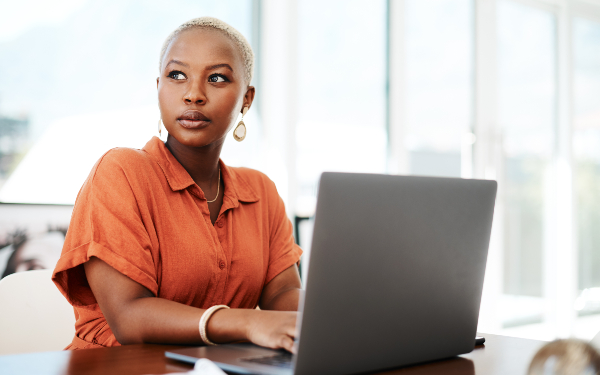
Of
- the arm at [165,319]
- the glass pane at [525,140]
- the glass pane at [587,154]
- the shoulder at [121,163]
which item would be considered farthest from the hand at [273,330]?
the glass pane at [587,154]

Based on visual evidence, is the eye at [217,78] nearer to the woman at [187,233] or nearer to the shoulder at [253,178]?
the woman at [187,233]

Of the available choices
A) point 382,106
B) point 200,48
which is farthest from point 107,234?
point 382,106

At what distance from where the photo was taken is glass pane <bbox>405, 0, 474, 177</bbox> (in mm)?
3334

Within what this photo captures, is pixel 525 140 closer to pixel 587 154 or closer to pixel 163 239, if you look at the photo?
pixel 587 154

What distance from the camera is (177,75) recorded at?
126 cm

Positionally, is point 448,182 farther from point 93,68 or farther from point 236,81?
point 93,68

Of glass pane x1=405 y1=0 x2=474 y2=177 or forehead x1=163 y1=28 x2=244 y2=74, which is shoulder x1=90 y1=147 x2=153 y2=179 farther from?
glass pane x1=405 y1=0 x2=474 y2=177

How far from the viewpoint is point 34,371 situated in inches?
26.9

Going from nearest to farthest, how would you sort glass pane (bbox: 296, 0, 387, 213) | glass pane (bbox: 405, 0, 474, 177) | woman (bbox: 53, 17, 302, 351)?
woman (bbox: 53, 17, 302, 351) < glass pane (bbox: 296, 0, 387, 213) < glass pane (bbox: 405, 0, 474, 177)

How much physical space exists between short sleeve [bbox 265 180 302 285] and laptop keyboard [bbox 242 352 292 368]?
2.16 ft

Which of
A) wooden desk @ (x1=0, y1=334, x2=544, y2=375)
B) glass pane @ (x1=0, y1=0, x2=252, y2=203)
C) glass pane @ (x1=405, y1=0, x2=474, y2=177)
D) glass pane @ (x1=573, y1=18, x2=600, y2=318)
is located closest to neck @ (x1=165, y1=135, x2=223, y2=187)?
wooden desk @ (x1=0, y1=334, x2=544, y2=375)

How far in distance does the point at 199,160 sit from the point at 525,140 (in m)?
3.15

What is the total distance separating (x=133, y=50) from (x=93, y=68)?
19 centimetres

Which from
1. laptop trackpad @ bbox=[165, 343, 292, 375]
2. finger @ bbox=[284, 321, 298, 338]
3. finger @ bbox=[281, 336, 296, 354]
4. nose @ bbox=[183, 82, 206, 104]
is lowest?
laptop trackpad @ bbox=[165, 343, 292, 375]
